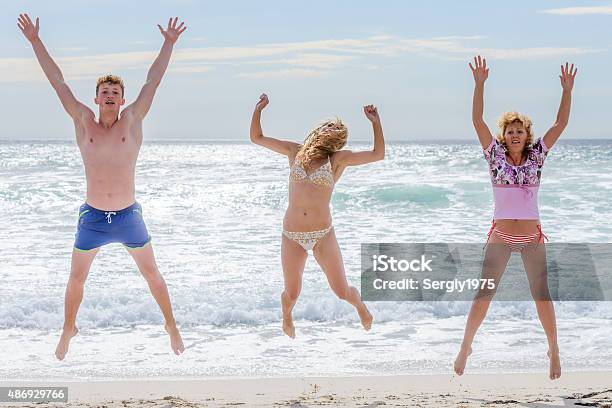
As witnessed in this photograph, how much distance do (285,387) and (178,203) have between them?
13.9 meters

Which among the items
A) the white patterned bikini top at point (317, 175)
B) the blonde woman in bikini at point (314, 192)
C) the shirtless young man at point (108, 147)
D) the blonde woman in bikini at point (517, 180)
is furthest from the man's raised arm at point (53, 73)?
the blonde woman in bikini at point (517, 180)

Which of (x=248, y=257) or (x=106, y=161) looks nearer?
(x=106, y=161)

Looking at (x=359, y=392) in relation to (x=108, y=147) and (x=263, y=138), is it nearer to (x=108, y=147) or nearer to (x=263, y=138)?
(x=263, y=138)

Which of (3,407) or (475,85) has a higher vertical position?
(475,85)

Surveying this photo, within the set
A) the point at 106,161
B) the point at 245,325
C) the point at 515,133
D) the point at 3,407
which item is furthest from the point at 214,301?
the point at 515,133

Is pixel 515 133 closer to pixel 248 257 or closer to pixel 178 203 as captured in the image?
pixel 248 257

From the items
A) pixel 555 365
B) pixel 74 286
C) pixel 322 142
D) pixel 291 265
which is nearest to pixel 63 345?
pixel 74 286

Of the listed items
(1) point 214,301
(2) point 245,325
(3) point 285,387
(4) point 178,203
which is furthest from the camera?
(4) point 178,203

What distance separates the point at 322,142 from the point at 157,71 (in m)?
1.27

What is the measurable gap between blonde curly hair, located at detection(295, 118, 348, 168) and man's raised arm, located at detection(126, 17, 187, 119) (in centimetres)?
113

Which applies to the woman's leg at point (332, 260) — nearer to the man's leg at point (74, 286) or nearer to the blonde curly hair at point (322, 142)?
Answer: the blonde curly hair at point (322, 142)

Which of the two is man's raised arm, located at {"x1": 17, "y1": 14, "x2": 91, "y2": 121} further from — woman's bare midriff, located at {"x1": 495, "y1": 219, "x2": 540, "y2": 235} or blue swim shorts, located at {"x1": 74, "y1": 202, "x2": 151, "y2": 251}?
woman's bare midriff, located at {"x1": 495, "y1": 219, "x2": 540, "y2": 235}

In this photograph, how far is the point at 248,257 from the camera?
44.1 ft

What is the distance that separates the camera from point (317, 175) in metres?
6.00
